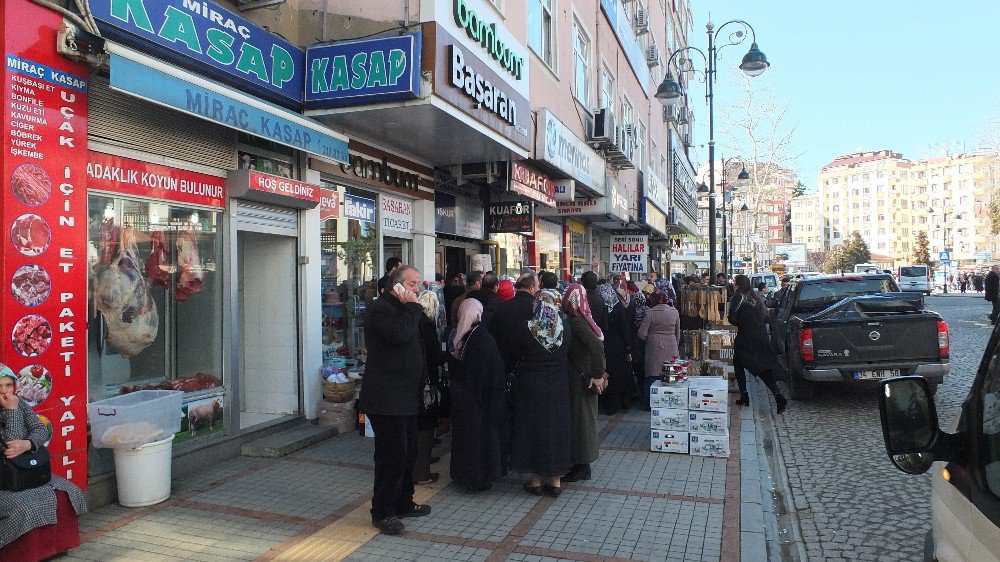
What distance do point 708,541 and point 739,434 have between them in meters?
3.49

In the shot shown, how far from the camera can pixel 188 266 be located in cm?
675

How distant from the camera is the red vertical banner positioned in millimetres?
4766

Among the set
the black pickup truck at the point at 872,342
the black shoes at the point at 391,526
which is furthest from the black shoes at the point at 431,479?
the black pickup truck at the point at 872,342

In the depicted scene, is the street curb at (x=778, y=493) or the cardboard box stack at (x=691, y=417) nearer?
the street curb at (x=778, y=493)

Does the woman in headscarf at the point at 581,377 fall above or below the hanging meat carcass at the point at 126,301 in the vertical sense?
below

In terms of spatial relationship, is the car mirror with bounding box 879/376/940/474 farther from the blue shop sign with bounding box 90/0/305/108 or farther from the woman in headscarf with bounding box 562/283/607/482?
the blue shop sign with bounding box 90/0/305/108

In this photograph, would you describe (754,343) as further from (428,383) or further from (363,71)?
(363,71)

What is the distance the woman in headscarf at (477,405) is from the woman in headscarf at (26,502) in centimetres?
280

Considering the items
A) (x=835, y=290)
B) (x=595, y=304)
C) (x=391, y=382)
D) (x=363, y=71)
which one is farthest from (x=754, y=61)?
(x=391, y=382)

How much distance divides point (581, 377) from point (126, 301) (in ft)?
13.0

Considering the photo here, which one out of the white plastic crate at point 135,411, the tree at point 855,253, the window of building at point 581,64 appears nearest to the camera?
the white plastic crate at point 135,411

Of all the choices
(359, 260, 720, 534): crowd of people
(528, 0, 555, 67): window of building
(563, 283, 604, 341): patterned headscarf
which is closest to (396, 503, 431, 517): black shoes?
(359, 260, 720, 534): crowd of people

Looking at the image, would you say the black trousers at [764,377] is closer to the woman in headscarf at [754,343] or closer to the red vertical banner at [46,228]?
the woman in headscarf at [754,343]

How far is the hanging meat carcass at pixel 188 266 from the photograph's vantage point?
21.8ft
